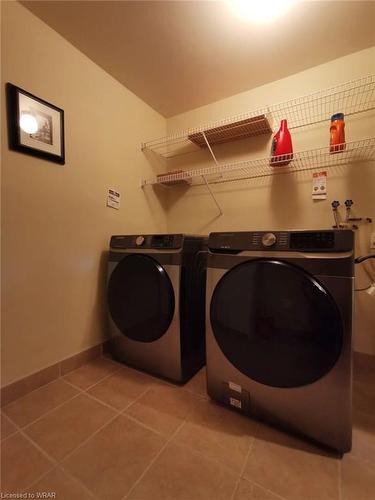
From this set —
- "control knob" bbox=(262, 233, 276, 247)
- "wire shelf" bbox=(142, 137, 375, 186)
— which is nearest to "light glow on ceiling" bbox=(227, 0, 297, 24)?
"wire shelf" bbox=(142, 137, 375, 186)

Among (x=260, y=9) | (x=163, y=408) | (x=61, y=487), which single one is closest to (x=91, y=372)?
(x=163, y=408)

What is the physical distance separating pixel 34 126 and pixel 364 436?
2051 millimetres

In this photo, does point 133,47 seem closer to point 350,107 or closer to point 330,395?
point 350,107

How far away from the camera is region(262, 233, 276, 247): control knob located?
0.88 metres

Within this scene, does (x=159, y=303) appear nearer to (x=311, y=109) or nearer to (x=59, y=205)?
(x=59, y=205)

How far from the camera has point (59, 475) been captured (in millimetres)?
732

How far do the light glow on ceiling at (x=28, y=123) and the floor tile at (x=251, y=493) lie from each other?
171 cm

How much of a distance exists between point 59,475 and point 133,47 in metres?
2.10

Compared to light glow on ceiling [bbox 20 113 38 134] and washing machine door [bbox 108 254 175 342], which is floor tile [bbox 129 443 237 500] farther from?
light glow on ceiling [bbox 20 113 38 134]

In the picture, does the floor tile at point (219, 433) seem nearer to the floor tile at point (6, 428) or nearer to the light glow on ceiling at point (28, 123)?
the floor tile at point (6, 428)

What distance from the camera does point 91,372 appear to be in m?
1.33

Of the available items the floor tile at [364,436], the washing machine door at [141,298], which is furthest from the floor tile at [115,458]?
the floor tile at [364,436]

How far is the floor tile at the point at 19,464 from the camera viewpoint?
2.31ft

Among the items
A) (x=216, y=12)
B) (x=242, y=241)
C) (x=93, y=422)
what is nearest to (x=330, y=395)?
(x=242, y=241)
